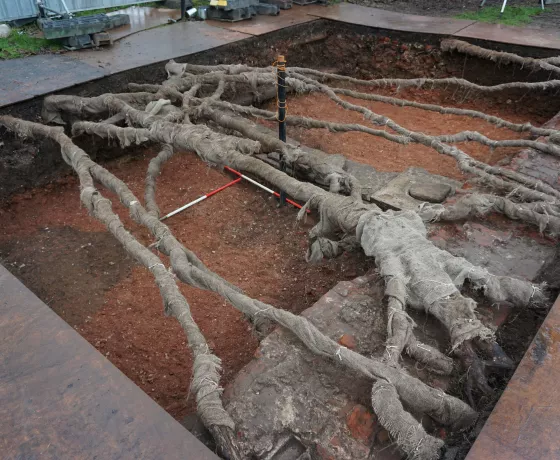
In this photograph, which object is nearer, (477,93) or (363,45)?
(477,93)

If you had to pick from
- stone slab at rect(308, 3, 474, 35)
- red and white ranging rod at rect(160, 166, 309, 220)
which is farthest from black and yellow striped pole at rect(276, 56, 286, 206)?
stone slab at rect(308, 3, 474, 35)

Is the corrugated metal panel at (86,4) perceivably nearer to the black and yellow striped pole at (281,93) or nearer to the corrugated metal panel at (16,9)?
the corrugated metal panel at (16,9)

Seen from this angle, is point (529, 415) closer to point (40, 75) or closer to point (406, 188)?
point (406, 188)

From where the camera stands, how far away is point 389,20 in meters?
7.41

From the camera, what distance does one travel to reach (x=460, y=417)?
1.89m

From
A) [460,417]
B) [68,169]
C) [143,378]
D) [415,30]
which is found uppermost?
[415,30]

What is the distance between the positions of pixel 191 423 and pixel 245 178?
310 cm

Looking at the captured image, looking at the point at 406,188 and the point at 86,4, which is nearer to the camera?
the point at 406,188

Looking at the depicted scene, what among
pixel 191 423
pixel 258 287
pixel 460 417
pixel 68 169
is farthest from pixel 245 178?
pixel 460 417

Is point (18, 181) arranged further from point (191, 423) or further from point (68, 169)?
point (191, 423)

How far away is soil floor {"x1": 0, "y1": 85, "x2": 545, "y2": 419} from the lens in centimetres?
315

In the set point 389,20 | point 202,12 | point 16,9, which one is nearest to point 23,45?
point 16,9

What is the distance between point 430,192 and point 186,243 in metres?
2.19

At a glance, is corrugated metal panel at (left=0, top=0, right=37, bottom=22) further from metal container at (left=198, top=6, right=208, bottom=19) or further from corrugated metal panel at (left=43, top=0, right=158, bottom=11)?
metal container at (left=198, top=6, right=208, bottom=19)
